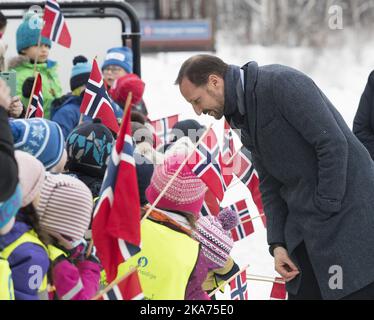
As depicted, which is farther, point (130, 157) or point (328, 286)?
point (328, 286)

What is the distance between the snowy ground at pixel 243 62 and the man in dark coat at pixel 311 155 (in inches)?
68.1

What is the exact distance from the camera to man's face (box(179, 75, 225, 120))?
3.50 m

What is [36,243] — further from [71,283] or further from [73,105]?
[73,105]

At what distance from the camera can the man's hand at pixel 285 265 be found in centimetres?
362

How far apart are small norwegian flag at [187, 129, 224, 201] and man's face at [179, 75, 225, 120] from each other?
1.47 ft

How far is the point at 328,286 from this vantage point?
11.4ft

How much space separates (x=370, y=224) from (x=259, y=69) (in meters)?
0.75

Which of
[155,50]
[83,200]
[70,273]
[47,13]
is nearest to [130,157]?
[83,200]

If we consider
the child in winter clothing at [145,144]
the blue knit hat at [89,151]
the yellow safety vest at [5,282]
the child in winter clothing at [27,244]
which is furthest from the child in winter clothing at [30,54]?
the yellow safety vest at [5,282]

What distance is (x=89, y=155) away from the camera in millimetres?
3803

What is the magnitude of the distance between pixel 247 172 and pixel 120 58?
2366mm

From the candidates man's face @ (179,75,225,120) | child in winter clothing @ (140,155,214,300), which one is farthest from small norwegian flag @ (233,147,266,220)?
man's face @ (179,75,225,120)

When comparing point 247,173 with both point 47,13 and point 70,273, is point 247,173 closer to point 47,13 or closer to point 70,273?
point 47,13

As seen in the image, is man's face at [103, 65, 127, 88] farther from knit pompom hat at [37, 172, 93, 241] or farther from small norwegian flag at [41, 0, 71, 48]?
knit pompom hat at [37, 172, 93, 241]
